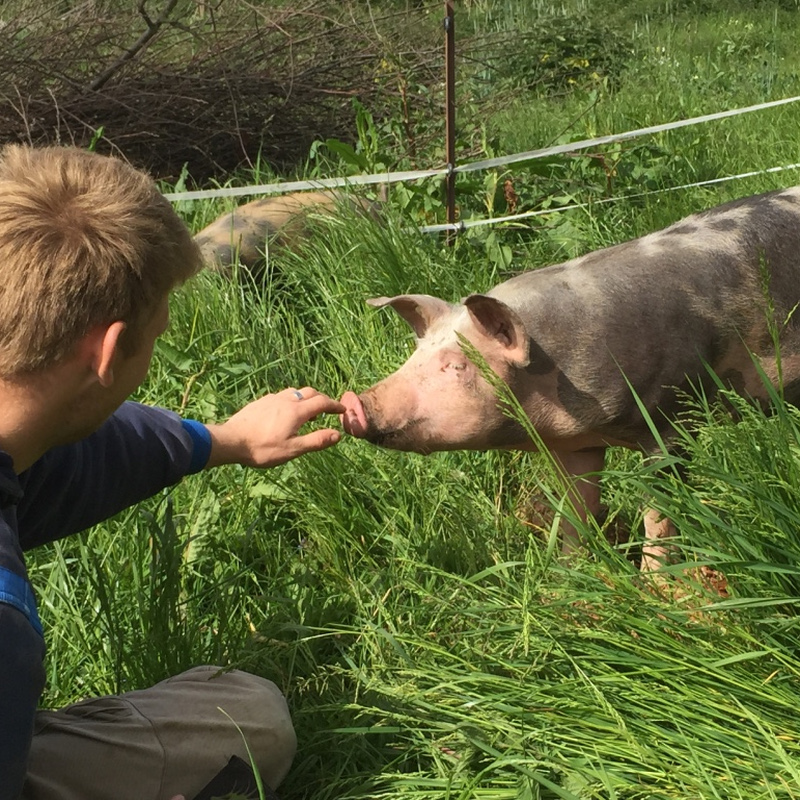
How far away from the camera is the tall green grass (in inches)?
73.5

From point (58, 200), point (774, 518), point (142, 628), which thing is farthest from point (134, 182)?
point (774, 518)

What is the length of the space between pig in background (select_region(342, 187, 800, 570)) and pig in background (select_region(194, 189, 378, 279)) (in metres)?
1.36

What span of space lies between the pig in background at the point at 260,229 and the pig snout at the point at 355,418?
1.45m

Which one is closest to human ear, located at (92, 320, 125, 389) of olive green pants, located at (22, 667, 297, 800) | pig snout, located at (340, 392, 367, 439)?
olive green pants, located at (22, 667, 297, 800)

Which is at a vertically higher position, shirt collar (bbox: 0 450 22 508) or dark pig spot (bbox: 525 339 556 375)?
shirt collar (bbox: 0 450 22 508)

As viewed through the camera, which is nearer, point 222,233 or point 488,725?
point 488,725

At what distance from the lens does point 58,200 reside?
1608mm

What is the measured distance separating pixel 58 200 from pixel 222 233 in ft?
9.82

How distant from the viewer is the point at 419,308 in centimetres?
299

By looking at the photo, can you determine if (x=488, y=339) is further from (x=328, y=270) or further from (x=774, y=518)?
(x=328, y=270)

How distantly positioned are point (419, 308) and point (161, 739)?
137 centimetres

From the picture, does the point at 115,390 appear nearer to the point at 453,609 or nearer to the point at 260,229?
the point at 453,609

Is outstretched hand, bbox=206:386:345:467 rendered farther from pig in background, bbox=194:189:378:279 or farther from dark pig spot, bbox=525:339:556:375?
pig in background, bbox=194:189:378:279

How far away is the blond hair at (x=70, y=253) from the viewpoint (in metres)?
1.55
